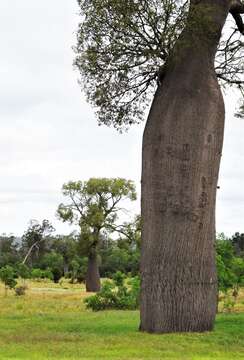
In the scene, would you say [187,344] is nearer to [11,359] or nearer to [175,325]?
[175,325]

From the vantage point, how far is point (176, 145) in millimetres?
9539

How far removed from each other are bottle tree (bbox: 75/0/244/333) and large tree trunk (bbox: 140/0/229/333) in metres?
0.01

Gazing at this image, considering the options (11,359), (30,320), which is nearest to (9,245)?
(30,320)

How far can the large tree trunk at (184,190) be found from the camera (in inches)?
370

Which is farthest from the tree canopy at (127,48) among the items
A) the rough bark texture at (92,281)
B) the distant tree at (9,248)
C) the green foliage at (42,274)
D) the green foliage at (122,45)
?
the distant tree at (9,248)

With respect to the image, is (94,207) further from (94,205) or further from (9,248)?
(9,248)

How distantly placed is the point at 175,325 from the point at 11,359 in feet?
10.3

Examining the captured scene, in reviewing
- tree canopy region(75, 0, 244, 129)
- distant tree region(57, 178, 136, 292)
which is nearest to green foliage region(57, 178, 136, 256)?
distant tree region(57, 178, 136, 292)

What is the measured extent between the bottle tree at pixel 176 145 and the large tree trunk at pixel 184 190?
1 centimetres

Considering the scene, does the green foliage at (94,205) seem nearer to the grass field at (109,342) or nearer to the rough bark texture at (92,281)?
the rough bark texture at (92,281)

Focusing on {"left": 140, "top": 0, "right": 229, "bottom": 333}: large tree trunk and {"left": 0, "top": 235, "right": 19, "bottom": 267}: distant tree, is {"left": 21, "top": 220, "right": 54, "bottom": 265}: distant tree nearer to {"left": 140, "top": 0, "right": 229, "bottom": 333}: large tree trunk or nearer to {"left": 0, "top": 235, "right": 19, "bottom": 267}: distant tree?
{"left": 0, "top": 235, "right": 19, "bottom": 267}: distant tree

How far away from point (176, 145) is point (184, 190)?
2.10ft

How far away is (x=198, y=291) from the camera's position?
31.0 ft

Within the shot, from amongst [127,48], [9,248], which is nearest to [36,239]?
[9,248]
